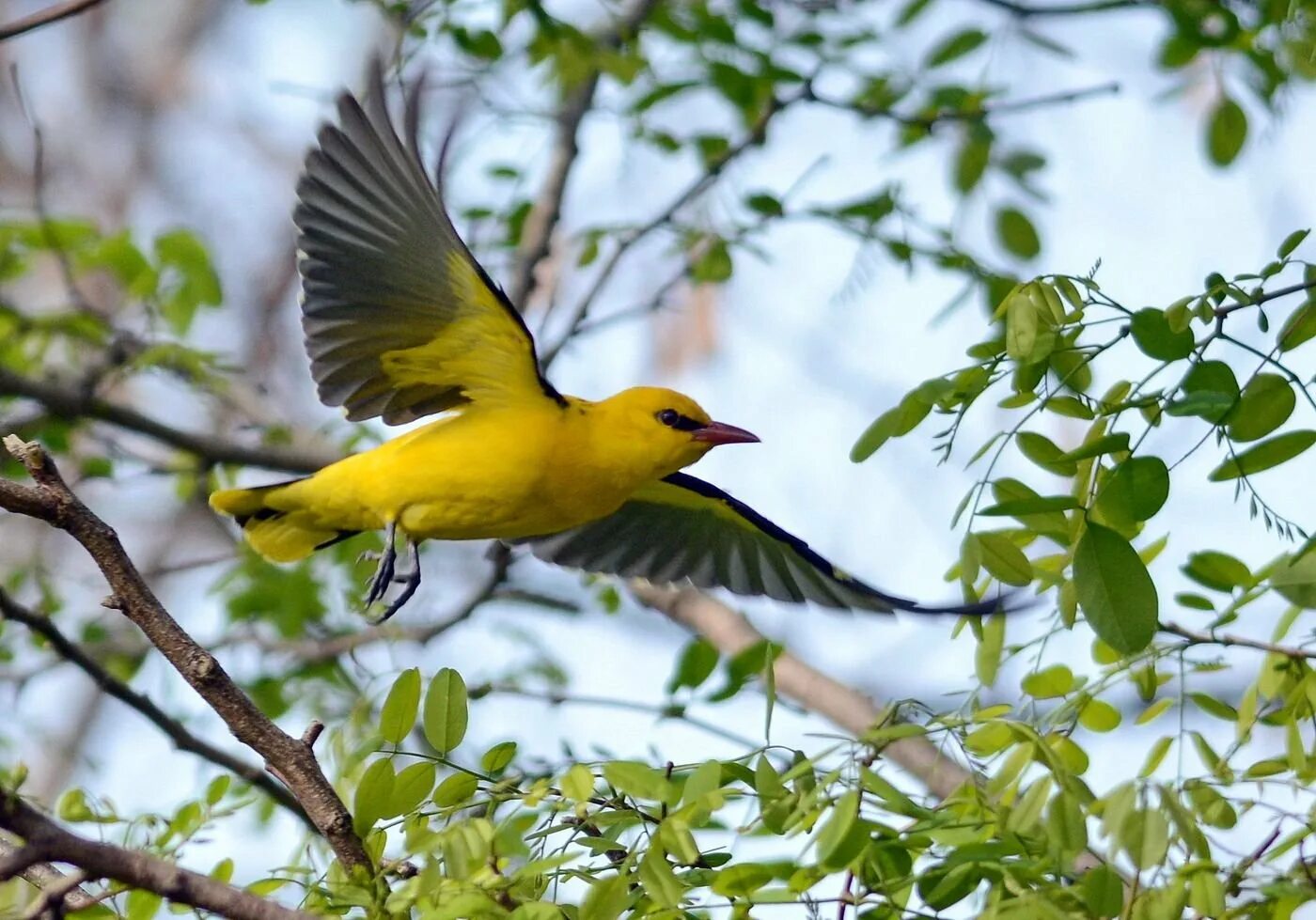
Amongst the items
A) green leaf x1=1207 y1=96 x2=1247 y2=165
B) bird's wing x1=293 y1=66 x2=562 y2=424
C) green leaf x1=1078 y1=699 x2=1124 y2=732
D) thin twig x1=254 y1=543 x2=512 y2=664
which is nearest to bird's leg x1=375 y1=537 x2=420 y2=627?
bird's wing x1=293 y1=66 x2=562 y2=424

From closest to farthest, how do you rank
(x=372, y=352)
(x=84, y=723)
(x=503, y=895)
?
(x=503, y=895) < (x=372, y=352) < (x=84, y=723)

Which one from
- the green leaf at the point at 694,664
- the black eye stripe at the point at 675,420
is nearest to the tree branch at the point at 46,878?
the green leaf at the point at 694,664

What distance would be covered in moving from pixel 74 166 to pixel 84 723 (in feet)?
15.3

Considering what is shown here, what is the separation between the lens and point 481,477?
3.94 m

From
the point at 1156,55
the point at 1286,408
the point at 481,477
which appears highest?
the point at 1156,55

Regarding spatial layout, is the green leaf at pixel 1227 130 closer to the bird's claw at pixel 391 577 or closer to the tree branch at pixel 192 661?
the bird's claw at pixel 391 577

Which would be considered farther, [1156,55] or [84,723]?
[84,723]

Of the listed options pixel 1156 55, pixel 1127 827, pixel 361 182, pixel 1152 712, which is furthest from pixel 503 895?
pixel 1156 55

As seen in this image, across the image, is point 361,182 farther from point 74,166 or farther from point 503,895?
point 74,166

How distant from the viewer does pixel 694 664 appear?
11.5 feet

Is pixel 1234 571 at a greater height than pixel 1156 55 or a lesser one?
lesser

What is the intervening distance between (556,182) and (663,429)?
5.66ft

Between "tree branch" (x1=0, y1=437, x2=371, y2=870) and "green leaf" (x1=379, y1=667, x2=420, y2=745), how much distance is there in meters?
0.12

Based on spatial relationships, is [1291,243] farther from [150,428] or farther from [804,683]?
[150,428]
